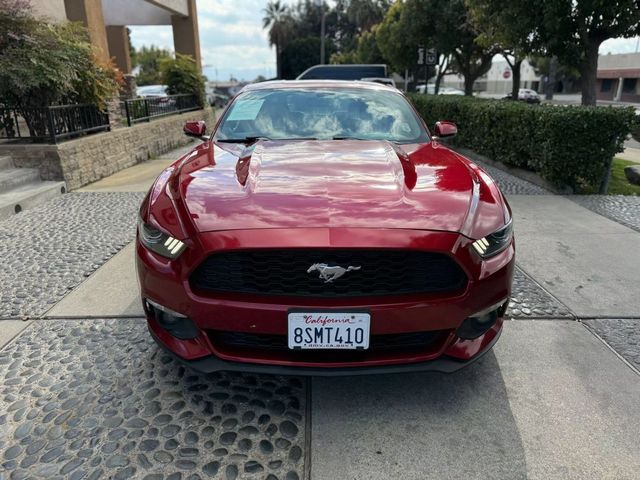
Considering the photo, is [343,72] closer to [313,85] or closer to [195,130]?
[313,85]

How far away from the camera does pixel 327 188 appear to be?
244 centimetres

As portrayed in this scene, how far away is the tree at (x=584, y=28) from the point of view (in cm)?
810

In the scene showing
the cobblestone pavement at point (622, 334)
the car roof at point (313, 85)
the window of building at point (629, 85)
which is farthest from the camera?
the window of building at point (629, 85)

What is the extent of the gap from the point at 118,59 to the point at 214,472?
65.7 ft

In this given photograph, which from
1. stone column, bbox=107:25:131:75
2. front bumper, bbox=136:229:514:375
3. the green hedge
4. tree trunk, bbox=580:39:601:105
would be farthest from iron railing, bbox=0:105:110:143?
stone column, bbox=107:25:131:75

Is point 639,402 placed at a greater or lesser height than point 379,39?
lesser

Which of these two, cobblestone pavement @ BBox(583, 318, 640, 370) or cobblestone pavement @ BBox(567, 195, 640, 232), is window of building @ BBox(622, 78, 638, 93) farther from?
cobblestone pavement @ BBox(583, 318, 640, 370)

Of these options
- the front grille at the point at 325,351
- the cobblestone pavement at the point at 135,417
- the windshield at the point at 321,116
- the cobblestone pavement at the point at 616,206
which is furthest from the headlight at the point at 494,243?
the cobblestone pavement at the point at 616,206

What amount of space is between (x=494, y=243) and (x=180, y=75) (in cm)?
1411

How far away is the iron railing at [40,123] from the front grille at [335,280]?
6.00 m

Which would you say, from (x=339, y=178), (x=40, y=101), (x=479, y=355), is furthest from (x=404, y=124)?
(x=40, y=101)

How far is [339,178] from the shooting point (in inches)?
101

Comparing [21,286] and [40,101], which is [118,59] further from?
[21,286]

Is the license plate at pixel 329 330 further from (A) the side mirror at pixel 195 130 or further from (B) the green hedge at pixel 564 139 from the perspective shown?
(B) the green hedge at pixel 564 139
